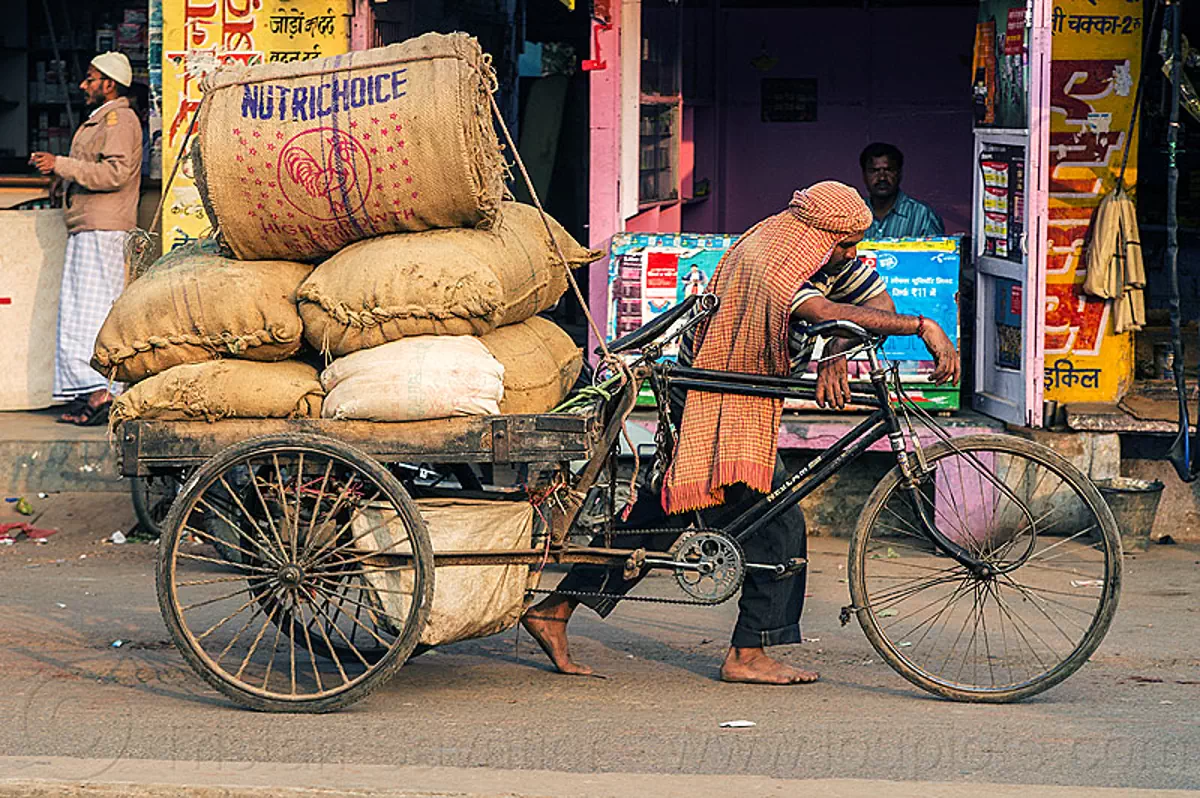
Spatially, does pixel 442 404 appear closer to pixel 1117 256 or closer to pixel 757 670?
pixel 757 670

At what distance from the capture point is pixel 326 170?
554cm

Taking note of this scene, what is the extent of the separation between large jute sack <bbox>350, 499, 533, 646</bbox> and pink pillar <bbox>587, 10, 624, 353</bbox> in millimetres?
3237

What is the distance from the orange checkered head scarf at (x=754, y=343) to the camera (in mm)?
5582

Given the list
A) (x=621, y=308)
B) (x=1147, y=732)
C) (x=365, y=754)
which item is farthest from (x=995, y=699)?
(x=621, y=308)

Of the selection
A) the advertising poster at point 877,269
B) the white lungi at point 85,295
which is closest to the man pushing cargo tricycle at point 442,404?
the advertising poster at point 877,269

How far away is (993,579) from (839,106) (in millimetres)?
6975

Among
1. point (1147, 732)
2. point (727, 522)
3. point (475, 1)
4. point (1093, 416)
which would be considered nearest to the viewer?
point (1147, 732)

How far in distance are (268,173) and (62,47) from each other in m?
7.15

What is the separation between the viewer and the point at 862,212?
18.4 ft

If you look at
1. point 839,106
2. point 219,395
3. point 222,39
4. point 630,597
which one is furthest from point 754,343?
point 839,106

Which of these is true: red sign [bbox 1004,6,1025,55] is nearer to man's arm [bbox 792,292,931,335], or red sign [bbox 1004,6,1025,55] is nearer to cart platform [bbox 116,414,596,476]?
man's arm [bbox 792,292,931,335]

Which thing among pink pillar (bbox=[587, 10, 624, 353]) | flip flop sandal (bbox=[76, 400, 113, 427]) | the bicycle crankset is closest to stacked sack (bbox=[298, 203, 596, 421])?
the bicycle crankset

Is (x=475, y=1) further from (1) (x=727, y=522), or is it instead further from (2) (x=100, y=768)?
(2) (x=100, y=768)

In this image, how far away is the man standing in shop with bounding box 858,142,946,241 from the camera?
30.1 ft
